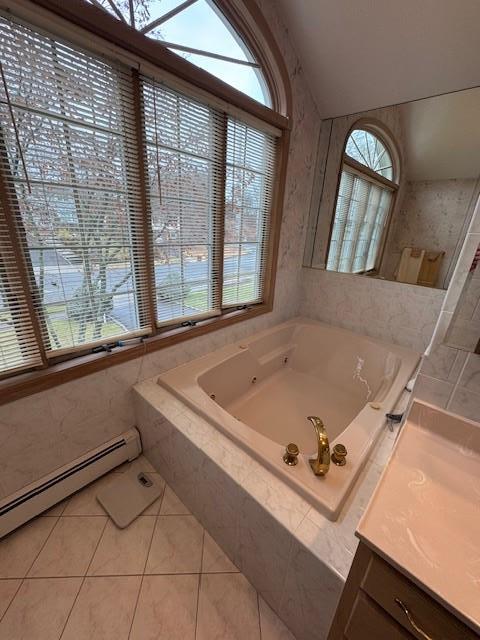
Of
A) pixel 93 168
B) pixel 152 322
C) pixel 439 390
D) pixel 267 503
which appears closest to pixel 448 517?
pixel 439 390

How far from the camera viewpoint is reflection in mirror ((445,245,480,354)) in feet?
2.52

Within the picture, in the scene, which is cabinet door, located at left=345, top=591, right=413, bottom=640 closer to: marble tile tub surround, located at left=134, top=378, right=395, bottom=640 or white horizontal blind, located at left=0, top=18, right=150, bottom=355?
marble tile tub surround, located at left=134, top=378, right=395, bottom=640

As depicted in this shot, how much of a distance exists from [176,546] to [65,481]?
26.0 inches

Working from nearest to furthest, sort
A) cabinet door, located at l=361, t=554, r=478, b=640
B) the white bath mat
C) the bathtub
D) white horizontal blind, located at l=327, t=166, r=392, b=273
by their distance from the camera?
cabinet door, located at l=361, t=554, r=478, b=640, the bathtub, the white bath mat, white horizontal blind, located at l=327, t=166, r=392, b=273

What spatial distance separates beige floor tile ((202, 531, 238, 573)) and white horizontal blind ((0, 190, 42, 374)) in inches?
46.7

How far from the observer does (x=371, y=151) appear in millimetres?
2070

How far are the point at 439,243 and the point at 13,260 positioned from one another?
2.51 metres

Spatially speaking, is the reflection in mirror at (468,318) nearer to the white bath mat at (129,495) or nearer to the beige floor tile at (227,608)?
the beige floor tile at (227,608)

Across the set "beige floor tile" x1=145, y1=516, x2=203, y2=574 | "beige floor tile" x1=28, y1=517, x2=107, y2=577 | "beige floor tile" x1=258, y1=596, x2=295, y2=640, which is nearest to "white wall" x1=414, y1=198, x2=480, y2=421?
"beige floor tile" x1=258, y1=596, x2=295, y2=640

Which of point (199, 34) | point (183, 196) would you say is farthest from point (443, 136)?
point (183, 196)

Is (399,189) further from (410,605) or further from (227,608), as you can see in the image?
(227,608)

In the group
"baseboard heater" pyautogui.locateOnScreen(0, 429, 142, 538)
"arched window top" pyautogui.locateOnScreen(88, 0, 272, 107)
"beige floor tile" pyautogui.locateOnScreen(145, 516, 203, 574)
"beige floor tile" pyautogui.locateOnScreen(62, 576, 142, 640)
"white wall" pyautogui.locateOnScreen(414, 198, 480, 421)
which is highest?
"arched window top" pyautogui.locateOnScreen(88, 0, 272, 107)

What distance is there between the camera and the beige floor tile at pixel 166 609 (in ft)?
3.26

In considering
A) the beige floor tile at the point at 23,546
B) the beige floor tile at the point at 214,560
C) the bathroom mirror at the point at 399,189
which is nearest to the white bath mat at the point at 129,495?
the beige floor tile at the point at 23,546
